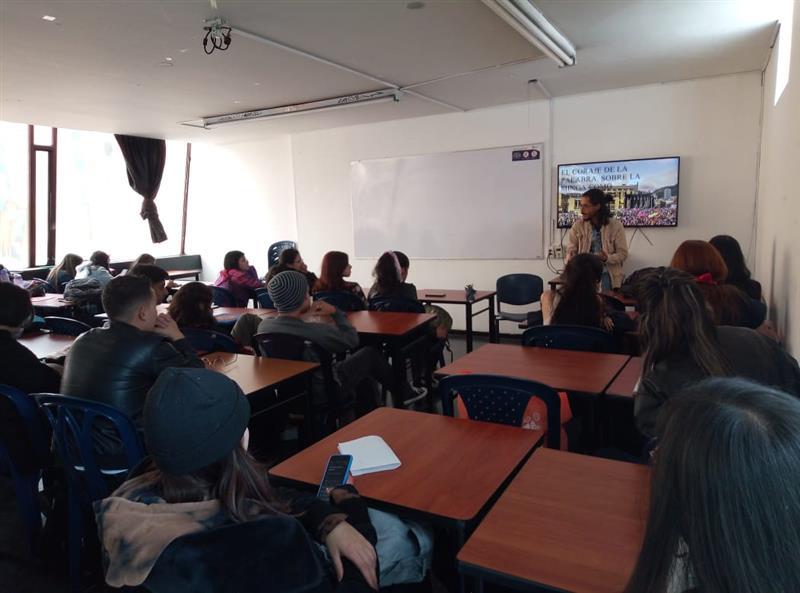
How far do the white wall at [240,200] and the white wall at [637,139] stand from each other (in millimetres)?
1508

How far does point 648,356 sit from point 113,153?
921 cm

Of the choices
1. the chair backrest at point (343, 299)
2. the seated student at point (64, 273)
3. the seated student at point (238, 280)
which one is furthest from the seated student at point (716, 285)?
the seated student at point (64, 273)

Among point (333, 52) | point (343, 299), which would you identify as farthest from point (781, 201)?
point (333, 52)

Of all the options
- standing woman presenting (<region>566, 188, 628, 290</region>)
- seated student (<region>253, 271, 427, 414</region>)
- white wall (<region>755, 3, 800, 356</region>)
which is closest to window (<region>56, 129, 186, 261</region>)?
seated student (<region>253, 271, 427, 414</region>)

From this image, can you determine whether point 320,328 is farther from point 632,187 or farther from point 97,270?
point 632,187

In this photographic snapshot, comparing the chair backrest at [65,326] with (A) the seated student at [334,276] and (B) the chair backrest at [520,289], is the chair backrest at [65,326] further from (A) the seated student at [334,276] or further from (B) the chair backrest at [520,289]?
(B) the chair backrest at [520,289]

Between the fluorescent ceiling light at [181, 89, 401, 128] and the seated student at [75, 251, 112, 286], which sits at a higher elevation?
the fluorescent ceiling light at [181, 89, 401, 128]

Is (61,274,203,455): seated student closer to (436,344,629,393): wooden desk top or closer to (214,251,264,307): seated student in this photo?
(436,344,629,393): wooden desk top

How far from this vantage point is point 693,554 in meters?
0.66

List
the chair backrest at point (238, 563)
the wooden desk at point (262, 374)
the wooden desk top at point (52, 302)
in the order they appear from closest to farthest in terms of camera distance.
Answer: the chair backrest at point (238, 563) < the wooden desk at point (262, 374) < the wooden desk top at point (52, 302)

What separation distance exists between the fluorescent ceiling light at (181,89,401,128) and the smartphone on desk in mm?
4955

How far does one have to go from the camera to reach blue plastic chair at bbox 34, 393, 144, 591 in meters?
2.16

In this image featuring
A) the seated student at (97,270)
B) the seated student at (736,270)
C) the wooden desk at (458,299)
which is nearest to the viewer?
the seated student at (736,270)

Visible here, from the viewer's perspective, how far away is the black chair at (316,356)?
3426mm
